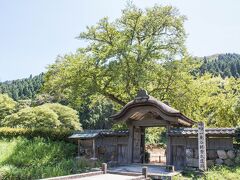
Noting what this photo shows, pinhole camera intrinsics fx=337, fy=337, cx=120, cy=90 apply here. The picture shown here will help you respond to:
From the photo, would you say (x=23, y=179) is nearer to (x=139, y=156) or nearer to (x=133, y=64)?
(x=139, y=156)

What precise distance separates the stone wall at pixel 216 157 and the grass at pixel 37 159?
17.9 feet

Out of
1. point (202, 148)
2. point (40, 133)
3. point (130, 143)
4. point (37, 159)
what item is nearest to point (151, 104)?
point (130, 143)

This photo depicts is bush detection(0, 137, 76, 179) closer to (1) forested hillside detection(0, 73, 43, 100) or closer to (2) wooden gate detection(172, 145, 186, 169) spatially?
(2) wooden gate detection(172, 145, 186, 169)

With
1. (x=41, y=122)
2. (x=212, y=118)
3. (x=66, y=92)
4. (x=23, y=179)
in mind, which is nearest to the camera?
(x=23, y=179)

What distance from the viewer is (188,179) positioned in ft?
47.9

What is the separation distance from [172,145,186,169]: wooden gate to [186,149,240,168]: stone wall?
330mm

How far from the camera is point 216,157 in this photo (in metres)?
16.6

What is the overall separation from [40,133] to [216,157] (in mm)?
14656

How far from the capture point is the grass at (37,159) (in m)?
16.3

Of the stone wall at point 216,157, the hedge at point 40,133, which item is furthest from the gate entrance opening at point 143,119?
the hedge at point 40,133

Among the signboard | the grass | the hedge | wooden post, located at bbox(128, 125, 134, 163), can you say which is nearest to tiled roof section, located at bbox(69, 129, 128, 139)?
wooden post, located at bbox(128, 125, 134, 163)

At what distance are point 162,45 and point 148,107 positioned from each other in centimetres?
862

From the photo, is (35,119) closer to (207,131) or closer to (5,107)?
(5,107)

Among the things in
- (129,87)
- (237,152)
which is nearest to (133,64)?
(129,87)
